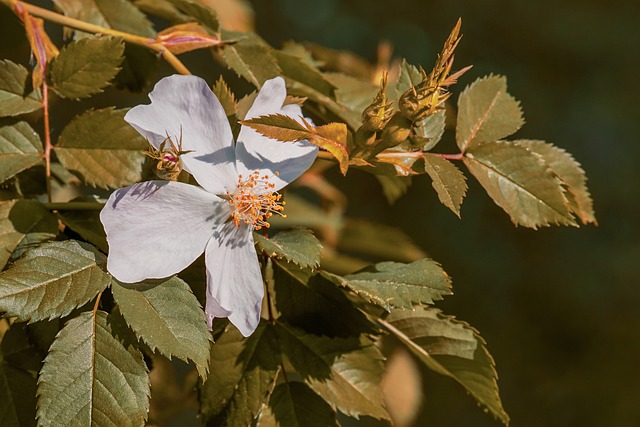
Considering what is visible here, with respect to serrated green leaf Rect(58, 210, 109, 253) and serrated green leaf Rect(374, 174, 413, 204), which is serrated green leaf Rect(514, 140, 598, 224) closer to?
serrated green leaf Rect(374, 174, 413, 204)

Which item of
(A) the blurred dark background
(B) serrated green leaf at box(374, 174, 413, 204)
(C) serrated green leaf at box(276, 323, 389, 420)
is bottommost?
(A) the blurred dark background

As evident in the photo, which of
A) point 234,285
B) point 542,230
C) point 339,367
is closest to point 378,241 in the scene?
point 339,367

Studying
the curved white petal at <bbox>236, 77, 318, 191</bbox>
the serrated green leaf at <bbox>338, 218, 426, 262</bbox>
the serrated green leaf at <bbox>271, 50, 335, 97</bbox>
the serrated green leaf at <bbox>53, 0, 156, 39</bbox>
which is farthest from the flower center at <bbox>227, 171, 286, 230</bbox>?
the serrated green leaf at <bbox>338, 218, 426, 262</bbox>

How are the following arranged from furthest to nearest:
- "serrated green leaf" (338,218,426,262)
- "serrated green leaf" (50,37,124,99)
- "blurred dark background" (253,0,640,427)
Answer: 1. "blurred dark background" (253,0,640,427)
2. "serrated green leaf" (338,218,426,262)
3. "serrated green leaf" (50,37,124,99)

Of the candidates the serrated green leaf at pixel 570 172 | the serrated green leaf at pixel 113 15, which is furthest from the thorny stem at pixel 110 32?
the serrated green leaf at pixel 570 172

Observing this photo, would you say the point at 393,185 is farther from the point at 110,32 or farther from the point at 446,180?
the point at 110,32

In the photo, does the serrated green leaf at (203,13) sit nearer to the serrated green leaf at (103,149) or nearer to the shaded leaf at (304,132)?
the serrated green leaf at (103,149)

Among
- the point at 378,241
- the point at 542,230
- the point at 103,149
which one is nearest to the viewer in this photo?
the point at 103,149
